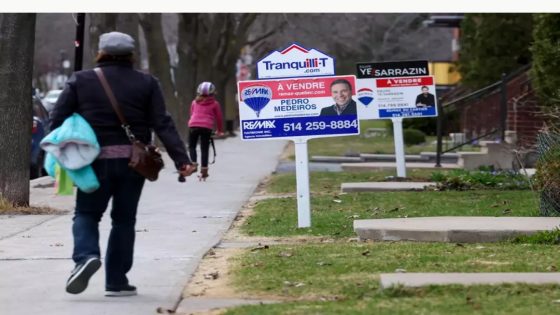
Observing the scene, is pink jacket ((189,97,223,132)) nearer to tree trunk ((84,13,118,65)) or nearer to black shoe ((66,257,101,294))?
tree trunk ((84,13,118,65))

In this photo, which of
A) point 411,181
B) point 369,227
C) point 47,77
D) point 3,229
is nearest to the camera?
point 369,227

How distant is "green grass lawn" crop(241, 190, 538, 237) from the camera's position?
39.3 ft

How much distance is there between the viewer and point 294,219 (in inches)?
504

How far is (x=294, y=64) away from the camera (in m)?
12.0

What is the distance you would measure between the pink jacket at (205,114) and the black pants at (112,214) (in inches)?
422

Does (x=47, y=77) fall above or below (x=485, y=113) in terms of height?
above

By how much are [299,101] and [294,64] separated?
1.28 ft

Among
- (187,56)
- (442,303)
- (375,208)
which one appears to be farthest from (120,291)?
(187,56)

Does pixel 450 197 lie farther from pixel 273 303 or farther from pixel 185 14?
pixel 185 14

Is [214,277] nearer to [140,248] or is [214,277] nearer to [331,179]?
[140,248]

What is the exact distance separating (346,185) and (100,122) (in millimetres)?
9035

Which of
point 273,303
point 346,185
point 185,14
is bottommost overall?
point 273,303

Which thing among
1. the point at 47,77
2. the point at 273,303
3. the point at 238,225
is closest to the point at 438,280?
the point at 273,303

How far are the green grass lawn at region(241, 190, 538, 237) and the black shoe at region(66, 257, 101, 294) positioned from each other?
12.8 ft
